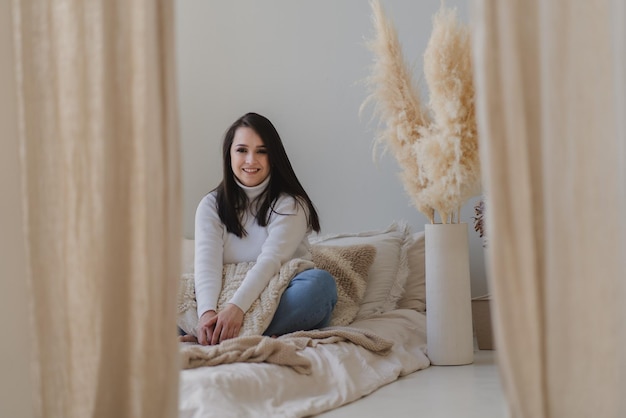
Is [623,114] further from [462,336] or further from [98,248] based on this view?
[462,336]

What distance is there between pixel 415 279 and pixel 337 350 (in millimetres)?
1050

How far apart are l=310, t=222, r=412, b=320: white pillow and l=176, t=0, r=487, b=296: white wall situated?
0.91 ft

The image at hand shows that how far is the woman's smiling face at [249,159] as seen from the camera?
142 inches

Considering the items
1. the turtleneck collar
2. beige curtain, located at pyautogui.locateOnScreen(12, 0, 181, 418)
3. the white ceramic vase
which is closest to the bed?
the white ceramic vase

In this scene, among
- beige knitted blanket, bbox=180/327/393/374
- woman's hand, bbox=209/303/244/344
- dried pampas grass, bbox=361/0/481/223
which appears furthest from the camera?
dried pampas grass, bbox=361/0/481/223

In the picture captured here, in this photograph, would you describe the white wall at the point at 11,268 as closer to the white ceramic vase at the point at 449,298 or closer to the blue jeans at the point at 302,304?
the blue jeans at the point at 302,304

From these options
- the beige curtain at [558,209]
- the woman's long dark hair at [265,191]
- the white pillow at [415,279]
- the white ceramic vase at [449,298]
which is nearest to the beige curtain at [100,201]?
the beige curtain at [558,209]

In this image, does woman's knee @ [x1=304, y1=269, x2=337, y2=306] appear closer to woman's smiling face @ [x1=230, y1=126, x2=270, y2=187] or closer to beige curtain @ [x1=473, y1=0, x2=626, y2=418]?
woman's smiling face @ [x1=230, y1=126, x2=270, y2=187]

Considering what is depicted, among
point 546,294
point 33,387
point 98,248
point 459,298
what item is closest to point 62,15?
point 98,248

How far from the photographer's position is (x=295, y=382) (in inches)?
112

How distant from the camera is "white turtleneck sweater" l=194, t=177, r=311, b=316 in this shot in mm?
3227

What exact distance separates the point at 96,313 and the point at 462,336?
6.54 feet

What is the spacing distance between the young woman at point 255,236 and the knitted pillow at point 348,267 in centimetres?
20

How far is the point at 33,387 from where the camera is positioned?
1.85 metres
